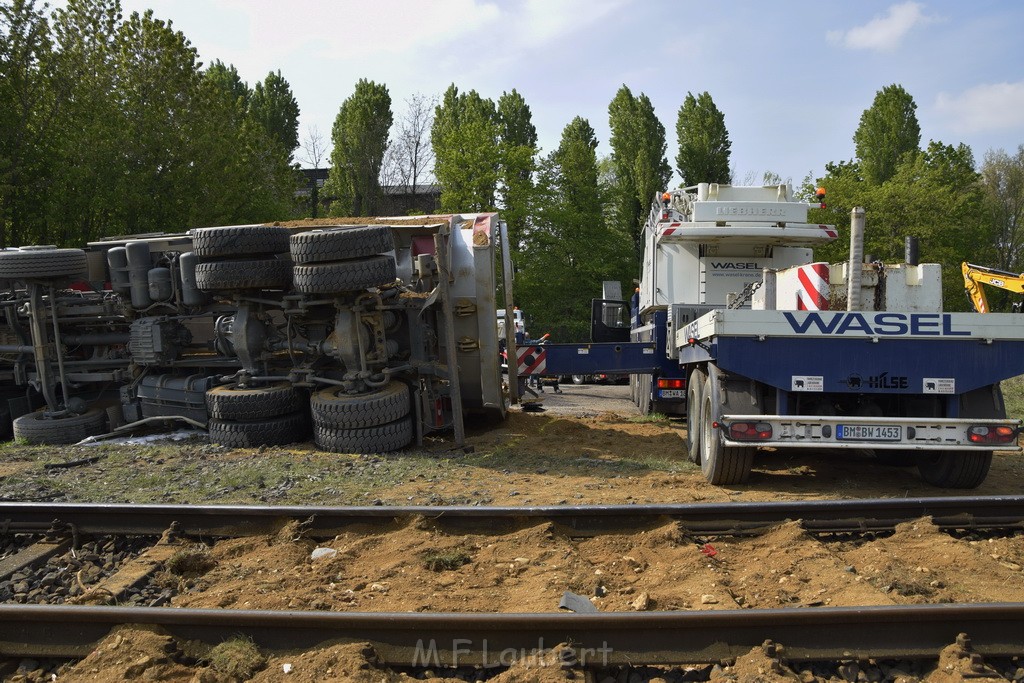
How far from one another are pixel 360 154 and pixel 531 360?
3458 cm

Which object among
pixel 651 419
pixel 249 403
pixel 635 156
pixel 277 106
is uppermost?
Result: pixel 277 106

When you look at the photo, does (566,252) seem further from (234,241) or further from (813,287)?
(813,287)

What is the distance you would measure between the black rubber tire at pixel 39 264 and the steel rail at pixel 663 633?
25.2 ft

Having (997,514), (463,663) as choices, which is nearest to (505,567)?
(463,663)

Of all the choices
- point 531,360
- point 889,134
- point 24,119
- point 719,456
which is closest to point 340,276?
point 531,360

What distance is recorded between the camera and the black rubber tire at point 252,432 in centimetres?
881

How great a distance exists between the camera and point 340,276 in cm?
812

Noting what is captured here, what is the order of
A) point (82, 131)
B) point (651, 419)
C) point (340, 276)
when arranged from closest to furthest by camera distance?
point (340, 276)
point (651, 419)
point (82, 131)

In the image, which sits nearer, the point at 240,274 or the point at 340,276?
the point at 340,276

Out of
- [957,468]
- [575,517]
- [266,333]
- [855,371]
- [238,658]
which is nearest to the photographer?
[238,658]

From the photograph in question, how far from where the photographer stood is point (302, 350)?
357 inches

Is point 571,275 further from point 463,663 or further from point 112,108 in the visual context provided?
point 463,663

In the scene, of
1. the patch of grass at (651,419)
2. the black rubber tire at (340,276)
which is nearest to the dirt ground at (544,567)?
the black rubber tire at (340,276)

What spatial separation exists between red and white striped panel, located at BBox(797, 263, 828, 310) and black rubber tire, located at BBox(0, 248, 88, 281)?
854 cm
